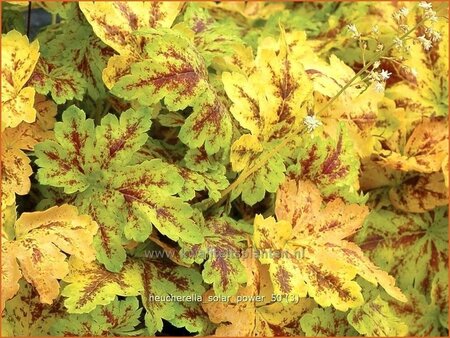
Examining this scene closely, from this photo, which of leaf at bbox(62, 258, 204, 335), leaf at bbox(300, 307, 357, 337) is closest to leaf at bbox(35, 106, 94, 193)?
leaf at bbox(62, 258, 204, 335)

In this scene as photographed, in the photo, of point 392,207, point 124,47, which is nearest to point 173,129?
point 124,47

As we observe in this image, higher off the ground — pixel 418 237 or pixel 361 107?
pixel 361 107

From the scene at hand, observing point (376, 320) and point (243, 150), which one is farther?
point (376, 320)

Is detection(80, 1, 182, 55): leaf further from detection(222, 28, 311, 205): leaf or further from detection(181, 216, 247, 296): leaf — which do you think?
detection(181, 216, 247, 296): leaf

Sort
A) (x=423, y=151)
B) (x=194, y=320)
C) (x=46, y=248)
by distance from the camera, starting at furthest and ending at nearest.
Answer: (x=423, y=151) → (x=194, y=320) → (x=46, y=248)

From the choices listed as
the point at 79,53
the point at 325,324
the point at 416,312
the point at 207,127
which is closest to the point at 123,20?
the point at 79,53

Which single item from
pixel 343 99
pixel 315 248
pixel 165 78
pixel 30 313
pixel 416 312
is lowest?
pixel 416 312

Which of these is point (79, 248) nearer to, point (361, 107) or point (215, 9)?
point (361, 107)

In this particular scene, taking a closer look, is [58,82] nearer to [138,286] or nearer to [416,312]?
[138,286]
